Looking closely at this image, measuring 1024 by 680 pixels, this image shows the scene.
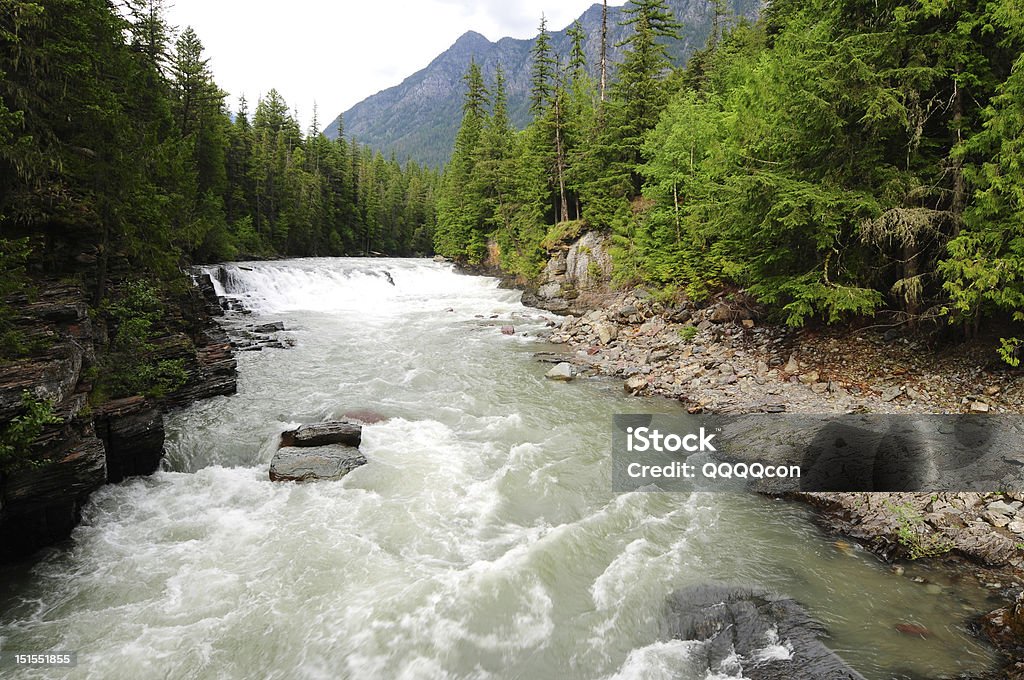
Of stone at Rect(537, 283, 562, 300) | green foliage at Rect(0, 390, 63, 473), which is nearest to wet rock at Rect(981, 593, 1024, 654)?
green foliage at Rect(0, 390, 63, 473)

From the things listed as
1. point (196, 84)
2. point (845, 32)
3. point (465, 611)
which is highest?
point (196, 84)

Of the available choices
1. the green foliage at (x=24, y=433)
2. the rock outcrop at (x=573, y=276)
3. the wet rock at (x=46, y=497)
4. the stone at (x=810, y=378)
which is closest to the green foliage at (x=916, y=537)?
the stone at (x=810, y=378)

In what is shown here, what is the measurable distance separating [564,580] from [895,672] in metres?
3.60

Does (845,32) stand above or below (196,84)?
below

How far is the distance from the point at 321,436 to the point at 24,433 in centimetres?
478

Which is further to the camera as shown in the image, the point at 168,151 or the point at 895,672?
the point at 168,151

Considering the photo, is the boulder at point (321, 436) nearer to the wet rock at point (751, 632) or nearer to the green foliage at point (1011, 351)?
the wet rock at point (751, 632)

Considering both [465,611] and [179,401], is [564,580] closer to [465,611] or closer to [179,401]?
[465,611]

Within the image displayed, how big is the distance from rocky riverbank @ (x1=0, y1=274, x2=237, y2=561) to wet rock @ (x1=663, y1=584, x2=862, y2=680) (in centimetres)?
843

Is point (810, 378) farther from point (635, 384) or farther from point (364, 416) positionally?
point (364, 416)

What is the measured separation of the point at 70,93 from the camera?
10.6 meters

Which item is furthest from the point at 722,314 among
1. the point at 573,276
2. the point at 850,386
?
the point at 573,276

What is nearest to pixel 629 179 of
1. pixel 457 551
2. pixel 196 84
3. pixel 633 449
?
pixel 633 449

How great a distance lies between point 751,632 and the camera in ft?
17.3
